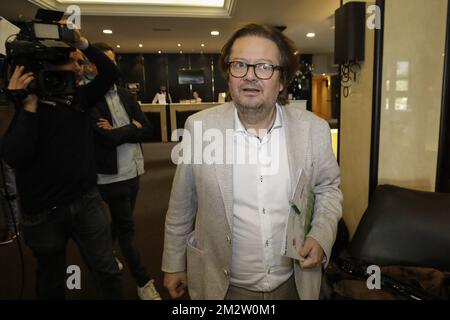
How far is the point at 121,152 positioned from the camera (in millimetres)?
1901

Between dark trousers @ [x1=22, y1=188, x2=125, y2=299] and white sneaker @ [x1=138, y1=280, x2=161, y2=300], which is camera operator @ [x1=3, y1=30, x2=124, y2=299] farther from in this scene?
white sneaker @ [x1=138, y1=280, x2=161, y2=300]

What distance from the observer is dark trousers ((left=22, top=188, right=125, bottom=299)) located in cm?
133

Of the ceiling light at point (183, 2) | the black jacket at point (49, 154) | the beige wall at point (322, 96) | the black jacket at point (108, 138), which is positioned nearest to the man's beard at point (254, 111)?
the black jacket at point (49, 154)

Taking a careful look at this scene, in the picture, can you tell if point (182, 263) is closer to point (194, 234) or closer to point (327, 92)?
point (194, 234)

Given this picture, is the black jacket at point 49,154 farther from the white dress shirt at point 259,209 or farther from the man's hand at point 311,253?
the man's hand at point 311,253

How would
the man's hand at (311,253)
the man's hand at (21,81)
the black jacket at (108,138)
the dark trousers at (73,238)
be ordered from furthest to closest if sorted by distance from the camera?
the black jacket at (108,138) < the dark trousers at (73,238) < the man's hand at (21,81) < the man's hand at (311,253)

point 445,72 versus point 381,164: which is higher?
point 445,72

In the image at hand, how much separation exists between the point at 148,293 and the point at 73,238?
28.2 inches

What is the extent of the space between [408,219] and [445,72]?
1.10 metres

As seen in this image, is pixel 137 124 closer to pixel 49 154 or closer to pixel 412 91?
pixel 49 154

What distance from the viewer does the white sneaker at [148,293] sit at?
1.95 m

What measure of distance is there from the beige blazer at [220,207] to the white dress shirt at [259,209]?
42mm

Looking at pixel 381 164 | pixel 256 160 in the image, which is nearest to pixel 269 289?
pixel 256 160
